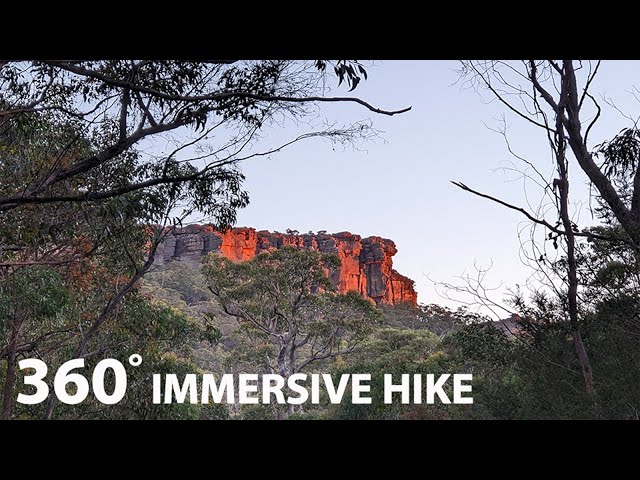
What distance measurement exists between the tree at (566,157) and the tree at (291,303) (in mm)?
6244

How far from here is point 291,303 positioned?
40.2 ft

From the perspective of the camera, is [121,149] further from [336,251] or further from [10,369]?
[336,251]

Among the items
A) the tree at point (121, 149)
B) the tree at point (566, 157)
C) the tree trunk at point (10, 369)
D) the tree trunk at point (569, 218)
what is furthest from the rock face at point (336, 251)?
the tree trunk at point (569, 218)

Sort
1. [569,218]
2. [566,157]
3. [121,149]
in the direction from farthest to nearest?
[566,157]
[569,218]
[121,149]

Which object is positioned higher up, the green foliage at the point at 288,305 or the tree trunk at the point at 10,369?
the green foliage at the point at 288,305

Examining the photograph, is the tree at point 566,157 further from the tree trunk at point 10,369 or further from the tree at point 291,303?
the tree at point 291,303

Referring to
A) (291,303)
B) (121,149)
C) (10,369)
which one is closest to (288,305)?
(291,303)

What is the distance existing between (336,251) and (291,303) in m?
3.24

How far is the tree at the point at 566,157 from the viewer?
494 cm

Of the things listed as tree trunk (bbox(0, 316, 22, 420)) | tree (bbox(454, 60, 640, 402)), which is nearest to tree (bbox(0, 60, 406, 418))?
tree trunk (bbox(0, 316, 22, 420))

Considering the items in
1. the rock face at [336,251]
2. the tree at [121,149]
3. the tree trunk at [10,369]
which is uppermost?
the rock face at [336,251]

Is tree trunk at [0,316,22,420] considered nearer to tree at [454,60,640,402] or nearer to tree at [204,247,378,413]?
tree at [454,60,640,402]
